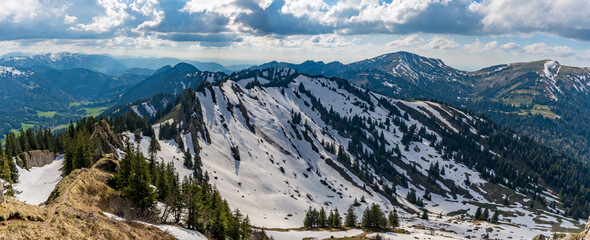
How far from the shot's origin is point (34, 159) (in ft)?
238

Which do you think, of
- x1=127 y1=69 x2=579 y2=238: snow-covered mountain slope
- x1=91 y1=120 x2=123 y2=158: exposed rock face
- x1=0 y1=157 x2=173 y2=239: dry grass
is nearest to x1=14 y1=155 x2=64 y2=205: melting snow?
x1=91 y1=120 x2=123 y2=158: exposed rock face

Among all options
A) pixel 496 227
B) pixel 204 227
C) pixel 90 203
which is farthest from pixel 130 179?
pixel 496 227

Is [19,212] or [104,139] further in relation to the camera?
[104,139]

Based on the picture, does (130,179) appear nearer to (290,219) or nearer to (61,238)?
(61,238)

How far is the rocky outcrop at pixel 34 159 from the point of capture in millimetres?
69188

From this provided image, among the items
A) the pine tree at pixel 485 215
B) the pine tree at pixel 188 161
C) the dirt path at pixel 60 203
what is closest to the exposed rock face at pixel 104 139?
the pine tree at pixel 188 161

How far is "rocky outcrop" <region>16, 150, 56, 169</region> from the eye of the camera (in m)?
69.2

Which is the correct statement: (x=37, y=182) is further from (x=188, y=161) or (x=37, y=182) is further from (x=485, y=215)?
(x=485, y=215)

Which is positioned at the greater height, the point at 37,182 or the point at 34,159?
the point at 34,159

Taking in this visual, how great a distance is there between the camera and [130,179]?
44062 millimetres

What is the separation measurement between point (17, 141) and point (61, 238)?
92.9m

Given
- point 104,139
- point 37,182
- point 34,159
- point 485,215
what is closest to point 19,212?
point 37,182

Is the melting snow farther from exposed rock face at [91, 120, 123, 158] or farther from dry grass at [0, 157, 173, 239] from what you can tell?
dry grass at [0, 157, 173, 239]

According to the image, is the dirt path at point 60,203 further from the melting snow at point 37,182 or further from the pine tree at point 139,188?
the melting snow at point 37,182
